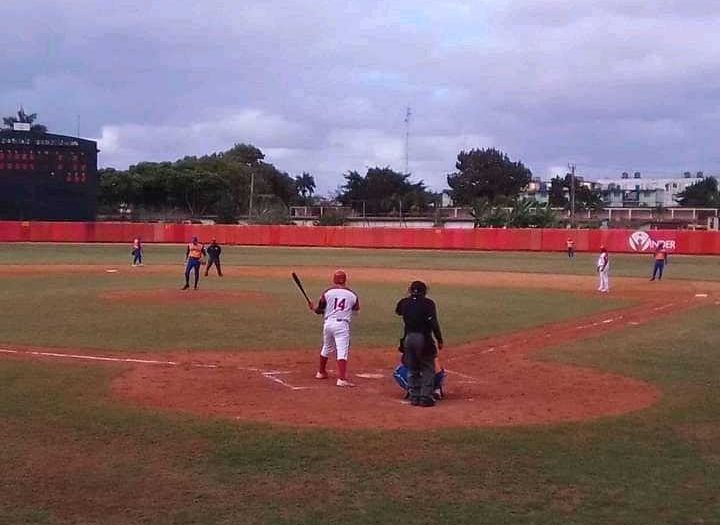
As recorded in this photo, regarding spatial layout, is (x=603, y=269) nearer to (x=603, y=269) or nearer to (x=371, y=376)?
(x=603, y=269)

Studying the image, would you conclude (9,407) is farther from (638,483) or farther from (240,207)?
(240,207)

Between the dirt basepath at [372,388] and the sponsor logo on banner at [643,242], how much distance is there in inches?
1969

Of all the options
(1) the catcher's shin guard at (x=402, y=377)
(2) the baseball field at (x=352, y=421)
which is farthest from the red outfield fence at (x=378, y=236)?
(1) the catcher's shin guard at (x=402, y=377)

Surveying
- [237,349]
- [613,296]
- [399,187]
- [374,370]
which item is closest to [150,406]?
[374,370]

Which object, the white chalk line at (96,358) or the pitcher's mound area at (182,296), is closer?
the white chalk line at (96,358)

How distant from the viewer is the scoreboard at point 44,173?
63.2 m

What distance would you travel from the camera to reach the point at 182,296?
30.1m

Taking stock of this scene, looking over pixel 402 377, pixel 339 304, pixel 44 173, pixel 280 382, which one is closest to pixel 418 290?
pixel 402 377

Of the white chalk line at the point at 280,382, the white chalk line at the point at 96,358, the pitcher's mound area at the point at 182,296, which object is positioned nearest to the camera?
the white chalk line at the point at 280,382

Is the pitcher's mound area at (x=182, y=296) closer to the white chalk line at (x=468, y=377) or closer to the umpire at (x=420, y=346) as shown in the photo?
the white chalk line at (x=468, y=377)

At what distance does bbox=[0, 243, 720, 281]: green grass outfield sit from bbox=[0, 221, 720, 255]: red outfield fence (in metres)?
1.88

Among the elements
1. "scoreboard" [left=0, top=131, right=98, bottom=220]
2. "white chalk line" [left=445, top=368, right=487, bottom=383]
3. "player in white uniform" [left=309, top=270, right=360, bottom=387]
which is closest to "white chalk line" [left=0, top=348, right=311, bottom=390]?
"player in white uniform" [left=309, top=270, right=360, bottom=387]

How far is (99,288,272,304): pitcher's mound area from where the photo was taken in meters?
28.7

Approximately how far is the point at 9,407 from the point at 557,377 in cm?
832
